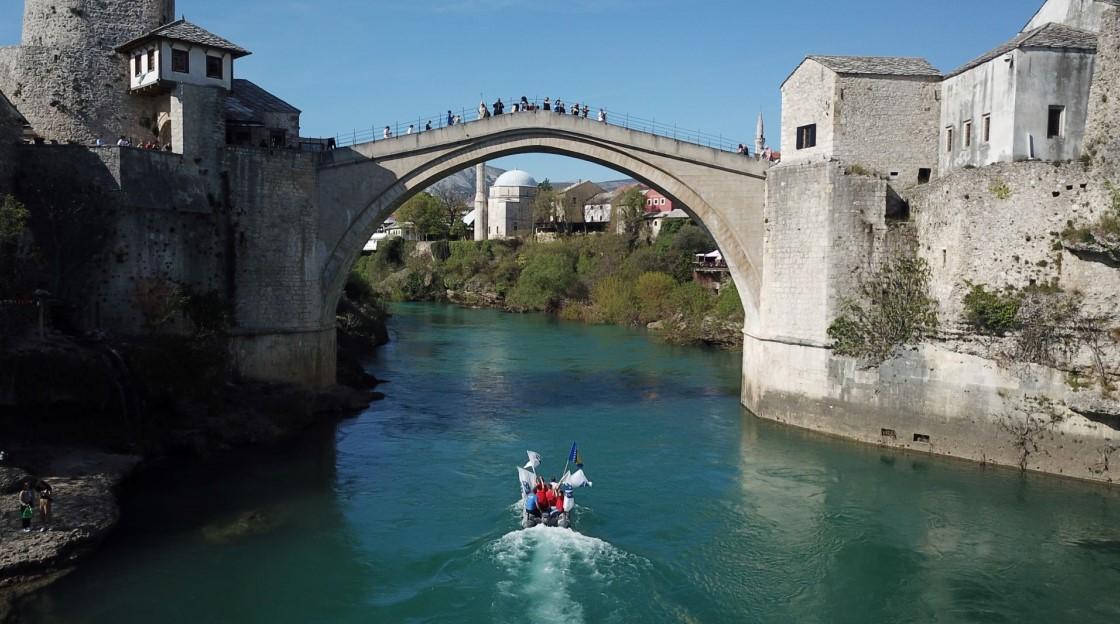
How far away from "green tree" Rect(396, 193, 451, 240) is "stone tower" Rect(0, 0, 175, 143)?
167 ft

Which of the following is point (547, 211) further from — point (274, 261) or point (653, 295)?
point (274, 261)

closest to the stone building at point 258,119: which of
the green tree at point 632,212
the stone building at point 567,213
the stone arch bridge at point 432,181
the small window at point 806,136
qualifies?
the stone arch bridge at point 432,181

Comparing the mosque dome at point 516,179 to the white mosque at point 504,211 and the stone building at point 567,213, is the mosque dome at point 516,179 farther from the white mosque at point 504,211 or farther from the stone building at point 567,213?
the stone building at point 567,213

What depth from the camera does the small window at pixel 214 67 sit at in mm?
23031

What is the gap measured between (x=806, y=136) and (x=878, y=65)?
243 cm

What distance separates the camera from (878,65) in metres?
22.3

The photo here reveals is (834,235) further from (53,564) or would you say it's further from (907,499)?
(53,564)

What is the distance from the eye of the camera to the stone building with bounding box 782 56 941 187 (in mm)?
21984

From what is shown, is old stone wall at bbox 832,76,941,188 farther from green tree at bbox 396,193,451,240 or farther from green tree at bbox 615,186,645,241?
green tree at bbox 396,193,451,240

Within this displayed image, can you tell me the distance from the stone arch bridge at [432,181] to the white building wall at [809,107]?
152 centimetres

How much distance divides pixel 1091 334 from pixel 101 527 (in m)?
19.2

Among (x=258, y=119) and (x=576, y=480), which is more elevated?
Answer: (x=258, y=119)

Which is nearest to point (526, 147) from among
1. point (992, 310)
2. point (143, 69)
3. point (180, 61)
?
point (180, 61)

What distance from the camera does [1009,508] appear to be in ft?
55.7
